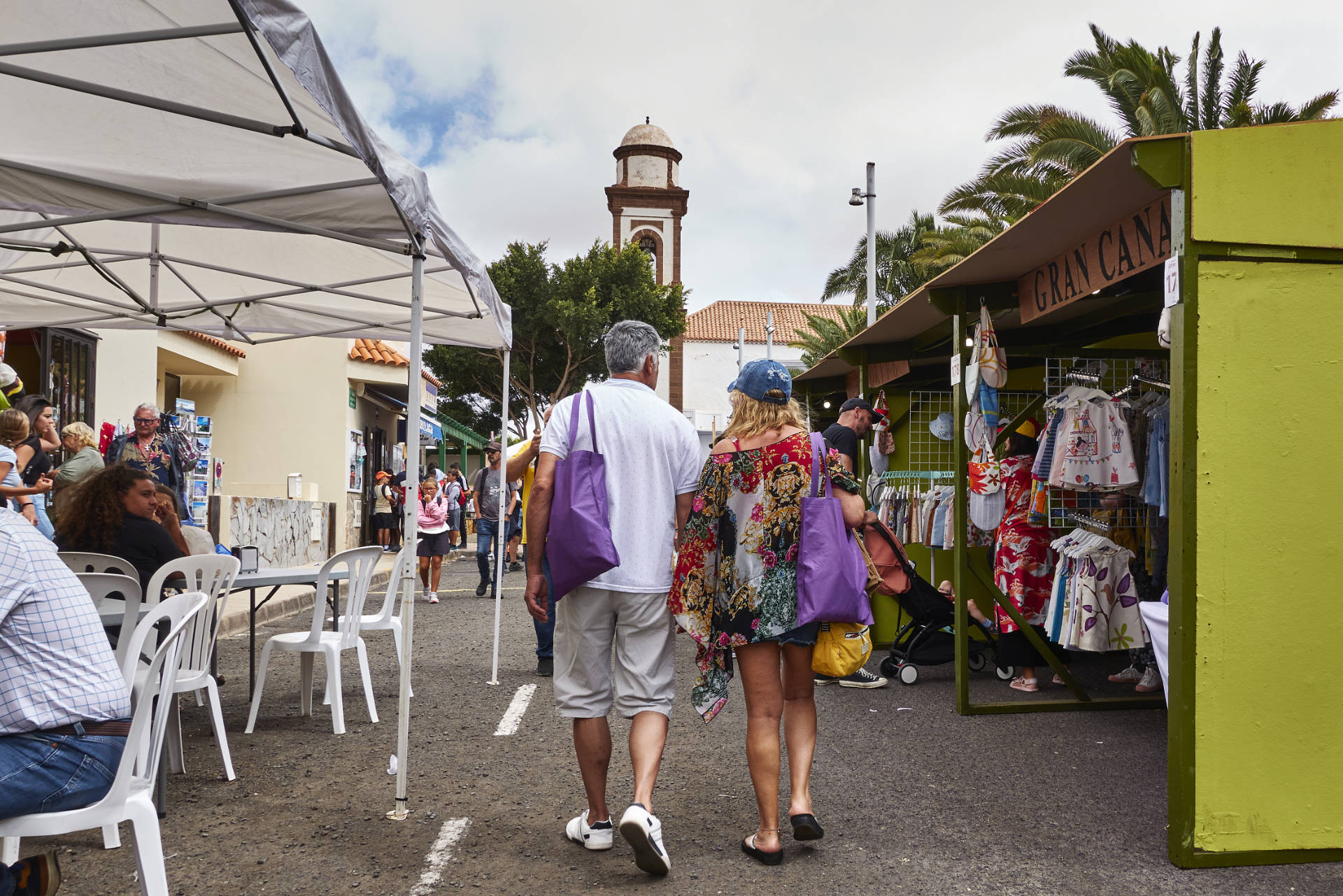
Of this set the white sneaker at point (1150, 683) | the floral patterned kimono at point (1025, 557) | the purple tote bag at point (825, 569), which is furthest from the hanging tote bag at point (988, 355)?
the purple tote bag at point (825, 569)

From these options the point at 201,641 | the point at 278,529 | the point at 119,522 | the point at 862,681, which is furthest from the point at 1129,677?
the point at 278,529

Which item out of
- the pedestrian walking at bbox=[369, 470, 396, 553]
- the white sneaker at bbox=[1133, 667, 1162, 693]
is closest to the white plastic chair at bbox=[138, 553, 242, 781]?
the white sneaker at bbox=[1133, 667, 1162, 693]

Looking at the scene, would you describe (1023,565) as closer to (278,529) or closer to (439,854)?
(439,854)

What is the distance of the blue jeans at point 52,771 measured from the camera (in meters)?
2.55

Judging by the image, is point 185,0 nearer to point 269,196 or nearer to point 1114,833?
point 269,196

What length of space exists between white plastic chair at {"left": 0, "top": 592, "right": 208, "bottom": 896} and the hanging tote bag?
462 cm

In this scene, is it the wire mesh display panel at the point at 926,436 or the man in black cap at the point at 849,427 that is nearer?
the man in black cap at the point at 849,427

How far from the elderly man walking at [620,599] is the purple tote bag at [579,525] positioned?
1.5 inches

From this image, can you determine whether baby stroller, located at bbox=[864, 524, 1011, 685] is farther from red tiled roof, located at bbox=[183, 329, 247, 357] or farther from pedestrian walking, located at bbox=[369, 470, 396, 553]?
pedestrian walking, located at bbox=[369, 470, 396, 553]

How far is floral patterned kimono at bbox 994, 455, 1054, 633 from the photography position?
22.7 ft

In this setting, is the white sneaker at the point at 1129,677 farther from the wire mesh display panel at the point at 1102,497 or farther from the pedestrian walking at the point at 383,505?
the pedestrian walking at the point at 383,505

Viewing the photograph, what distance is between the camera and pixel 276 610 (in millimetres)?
11734

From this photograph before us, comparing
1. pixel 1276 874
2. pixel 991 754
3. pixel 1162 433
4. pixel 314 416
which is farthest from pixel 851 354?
pixel 314 416

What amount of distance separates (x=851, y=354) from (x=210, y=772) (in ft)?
19.5
